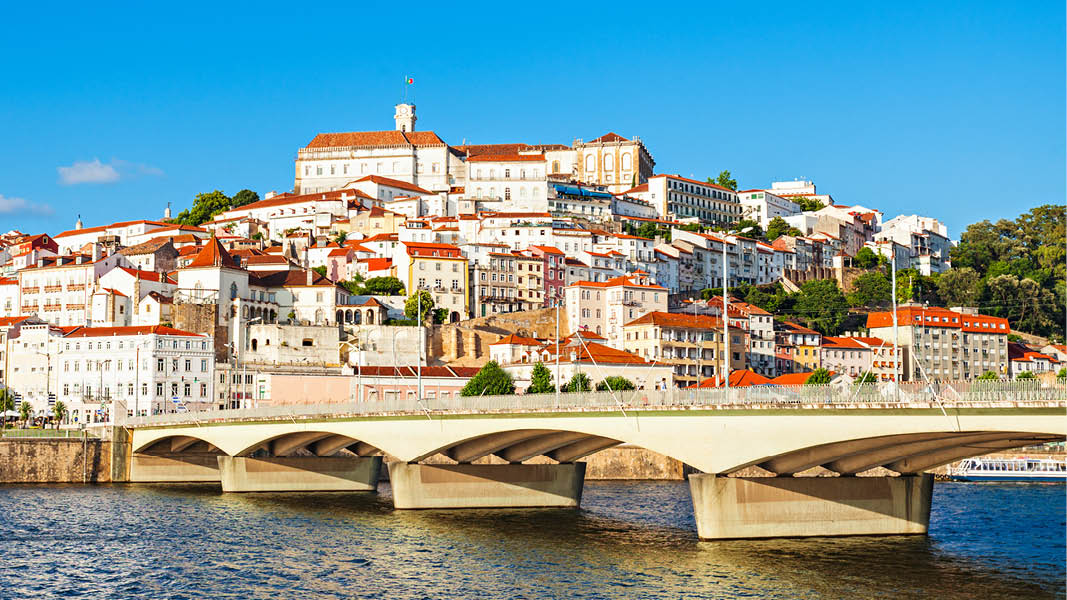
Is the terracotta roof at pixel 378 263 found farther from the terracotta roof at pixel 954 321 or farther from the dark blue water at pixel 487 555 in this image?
the dark blue water at pixel 487 555

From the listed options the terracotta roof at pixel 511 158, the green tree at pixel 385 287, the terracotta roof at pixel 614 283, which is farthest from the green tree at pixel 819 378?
the terracotta roof at pixel 511 158

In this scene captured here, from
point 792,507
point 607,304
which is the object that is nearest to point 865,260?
point 607,304

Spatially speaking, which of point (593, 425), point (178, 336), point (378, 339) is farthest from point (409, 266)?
point (593, 425)

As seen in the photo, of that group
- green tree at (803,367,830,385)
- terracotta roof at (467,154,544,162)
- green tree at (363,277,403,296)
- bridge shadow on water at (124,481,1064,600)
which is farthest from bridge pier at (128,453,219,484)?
terracotta roof at (467,154,544,162)

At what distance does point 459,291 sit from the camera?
117m

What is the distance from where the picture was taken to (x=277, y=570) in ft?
128

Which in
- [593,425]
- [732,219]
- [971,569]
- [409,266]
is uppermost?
[732,219]

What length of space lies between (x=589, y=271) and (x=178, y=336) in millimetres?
46755

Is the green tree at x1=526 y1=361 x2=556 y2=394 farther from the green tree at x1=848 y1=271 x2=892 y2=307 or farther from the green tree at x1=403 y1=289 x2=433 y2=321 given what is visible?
the green tree at x1=848 y1=271 x2=892 y2=307

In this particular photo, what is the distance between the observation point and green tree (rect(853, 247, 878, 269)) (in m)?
150

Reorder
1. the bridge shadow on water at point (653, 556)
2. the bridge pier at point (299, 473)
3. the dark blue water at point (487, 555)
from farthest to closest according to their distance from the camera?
the bridge pier at point (299, 473)
the dark blue water at point (487, 555)
the bridge shadow on water at point (653, 556)

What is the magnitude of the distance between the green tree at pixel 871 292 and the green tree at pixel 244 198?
75863 mm

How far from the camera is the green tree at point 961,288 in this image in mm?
135250

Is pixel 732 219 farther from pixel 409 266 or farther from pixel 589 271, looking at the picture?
pixel 409 266
